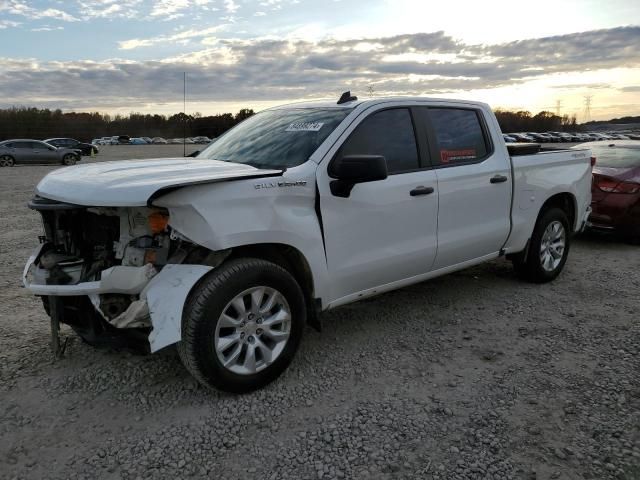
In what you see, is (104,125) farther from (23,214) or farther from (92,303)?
(92,303)

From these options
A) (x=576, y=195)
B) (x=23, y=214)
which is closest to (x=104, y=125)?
(x=23, y=214)

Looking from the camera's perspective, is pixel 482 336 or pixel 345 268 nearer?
pixel 345 268

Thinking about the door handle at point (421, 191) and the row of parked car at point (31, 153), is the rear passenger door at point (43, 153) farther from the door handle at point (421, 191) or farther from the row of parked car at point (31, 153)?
the door handle at point (421, 191)

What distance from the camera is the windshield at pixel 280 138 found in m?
3.78

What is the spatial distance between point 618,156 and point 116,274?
8.00m

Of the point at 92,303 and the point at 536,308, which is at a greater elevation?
the point at 92,303

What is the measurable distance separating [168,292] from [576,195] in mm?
4742

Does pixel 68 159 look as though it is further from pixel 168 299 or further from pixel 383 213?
pixel 168 299

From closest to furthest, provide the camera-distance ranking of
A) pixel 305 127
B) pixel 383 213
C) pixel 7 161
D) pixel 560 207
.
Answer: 1. pixel 383 213
2. pixel 305 127
3. pixel 560 207
4. pixel 7 161

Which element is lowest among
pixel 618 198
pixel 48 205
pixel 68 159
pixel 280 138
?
pixel 68 159

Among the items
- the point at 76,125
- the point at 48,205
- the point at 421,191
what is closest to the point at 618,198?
the point at 421,191

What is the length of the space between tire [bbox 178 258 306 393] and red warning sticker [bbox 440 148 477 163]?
1.84 meters

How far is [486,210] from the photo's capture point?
476cm

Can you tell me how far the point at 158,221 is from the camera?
310cm
